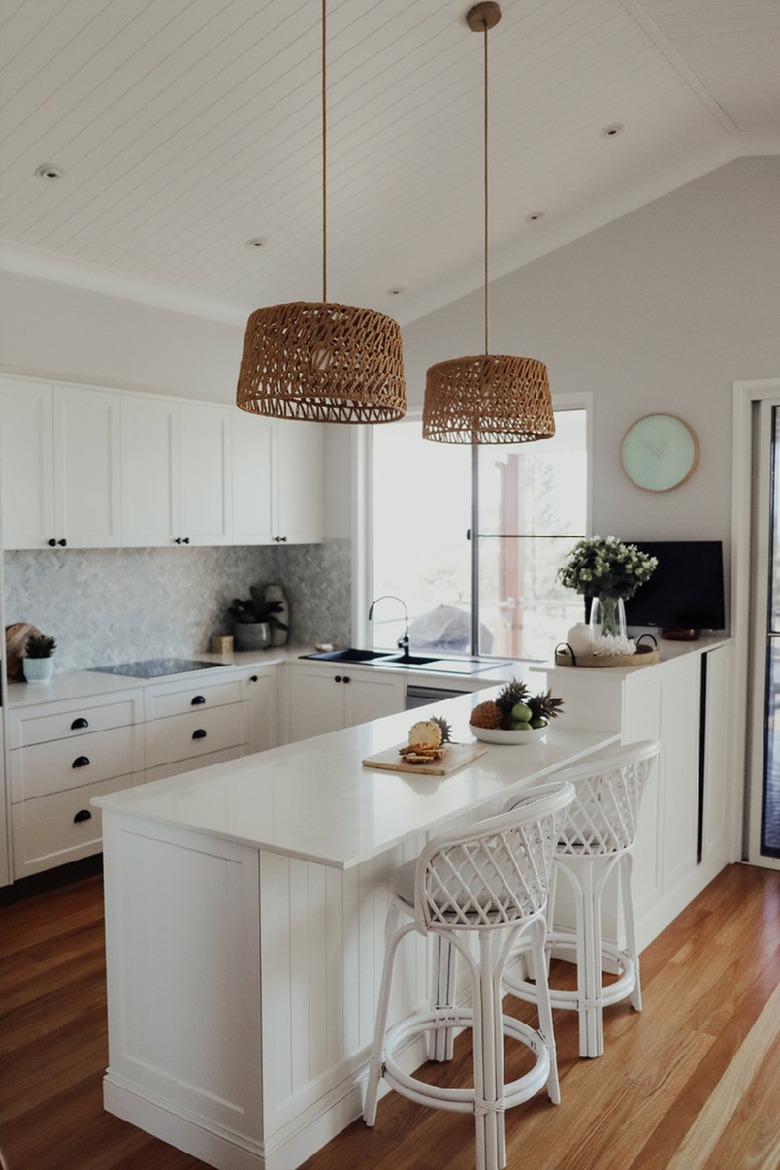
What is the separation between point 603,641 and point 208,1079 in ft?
6.71

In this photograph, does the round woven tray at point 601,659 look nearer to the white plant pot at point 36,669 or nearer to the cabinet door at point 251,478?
the cabinet door at point 251,478

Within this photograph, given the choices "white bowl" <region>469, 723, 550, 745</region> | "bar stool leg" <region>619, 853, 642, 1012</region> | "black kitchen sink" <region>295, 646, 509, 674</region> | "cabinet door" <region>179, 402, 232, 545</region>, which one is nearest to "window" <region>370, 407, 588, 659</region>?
"black kitchen sink" <region>295, 646, 509, 674</region>

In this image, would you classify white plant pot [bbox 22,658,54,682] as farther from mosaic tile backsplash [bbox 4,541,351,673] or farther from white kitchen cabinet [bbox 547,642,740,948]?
white kitchen cabinet [bbox 547,642,740,948]

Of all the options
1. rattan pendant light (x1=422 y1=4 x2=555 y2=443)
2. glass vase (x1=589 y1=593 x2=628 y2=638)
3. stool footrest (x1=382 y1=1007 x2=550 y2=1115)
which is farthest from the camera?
glass vase (x1=589 y1=593 x2=628 y2=638)

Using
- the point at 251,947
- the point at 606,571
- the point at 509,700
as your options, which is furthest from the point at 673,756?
the point at 251,947

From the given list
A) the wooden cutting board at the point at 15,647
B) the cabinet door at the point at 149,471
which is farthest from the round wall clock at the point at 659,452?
the wooden cutting board at the point at 15,647

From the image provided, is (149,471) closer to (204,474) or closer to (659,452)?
(204,474)

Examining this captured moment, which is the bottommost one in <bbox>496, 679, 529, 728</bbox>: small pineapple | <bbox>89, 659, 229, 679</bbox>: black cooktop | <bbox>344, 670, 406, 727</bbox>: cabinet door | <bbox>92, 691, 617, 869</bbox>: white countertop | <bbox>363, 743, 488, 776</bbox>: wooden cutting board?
<bbox>344, 670, 406, 727</bbox>: cabinet door

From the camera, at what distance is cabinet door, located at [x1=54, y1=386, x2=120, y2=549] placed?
4465mm

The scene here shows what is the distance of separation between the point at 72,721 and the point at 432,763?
2.14m

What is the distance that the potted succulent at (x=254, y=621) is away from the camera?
231 inches

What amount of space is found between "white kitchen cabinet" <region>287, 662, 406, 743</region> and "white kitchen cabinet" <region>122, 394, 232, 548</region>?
0.91 meters

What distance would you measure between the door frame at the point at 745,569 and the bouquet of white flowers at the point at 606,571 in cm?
95

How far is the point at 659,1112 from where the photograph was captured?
2.66 meters
